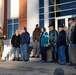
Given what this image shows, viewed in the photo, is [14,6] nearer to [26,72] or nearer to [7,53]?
[7,53]

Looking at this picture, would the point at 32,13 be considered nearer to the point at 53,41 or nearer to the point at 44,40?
the point at 44,40

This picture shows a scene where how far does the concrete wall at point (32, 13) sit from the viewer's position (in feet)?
72.0

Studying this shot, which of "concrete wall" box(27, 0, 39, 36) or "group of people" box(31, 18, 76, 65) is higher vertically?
"concrete wall" box(27, 0, 39, 36)

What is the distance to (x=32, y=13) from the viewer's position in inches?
869

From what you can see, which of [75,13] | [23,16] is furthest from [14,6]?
[75,13]

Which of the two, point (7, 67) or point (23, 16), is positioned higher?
point (23, 16)

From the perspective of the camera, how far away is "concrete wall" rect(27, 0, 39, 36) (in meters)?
22.0

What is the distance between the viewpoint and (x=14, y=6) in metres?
24.0

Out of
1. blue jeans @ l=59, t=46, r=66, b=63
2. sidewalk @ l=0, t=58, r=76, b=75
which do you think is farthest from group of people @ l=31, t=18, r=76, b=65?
sidewalk @ l=0, t=58, r=76, b=75

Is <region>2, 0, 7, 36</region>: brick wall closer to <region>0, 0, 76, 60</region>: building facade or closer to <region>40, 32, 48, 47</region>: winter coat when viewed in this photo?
<region>0, 0, 76, 60</region>: building facade

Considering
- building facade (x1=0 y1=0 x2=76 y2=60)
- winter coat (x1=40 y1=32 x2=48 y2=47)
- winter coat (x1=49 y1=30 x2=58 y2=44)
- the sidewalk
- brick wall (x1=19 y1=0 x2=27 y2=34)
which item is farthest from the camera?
brick wall (x1=19 y1=0 x2=27 y2=34)

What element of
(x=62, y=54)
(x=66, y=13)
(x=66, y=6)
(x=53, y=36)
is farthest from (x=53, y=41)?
(x=66, y=6)

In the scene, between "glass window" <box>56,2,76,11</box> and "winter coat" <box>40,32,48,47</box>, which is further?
"glass window" <box>56,2,76,11</box>

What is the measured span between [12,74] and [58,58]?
10.0 ft
